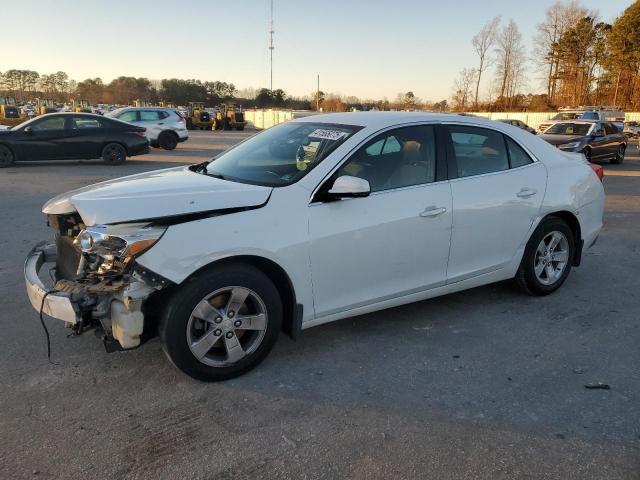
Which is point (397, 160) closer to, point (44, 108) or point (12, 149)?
point (12, 149)

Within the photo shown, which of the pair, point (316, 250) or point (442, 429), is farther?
point (316, 250)

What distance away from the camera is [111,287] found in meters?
3.03

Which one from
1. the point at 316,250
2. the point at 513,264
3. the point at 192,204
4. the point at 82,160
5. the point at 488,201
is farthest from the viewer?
the point at 82,160

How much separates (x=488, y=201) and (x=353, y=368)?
1744mm

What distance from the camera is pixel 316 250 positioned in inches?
134

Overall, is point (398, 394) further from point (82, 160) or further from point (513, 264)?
point (82, 160)

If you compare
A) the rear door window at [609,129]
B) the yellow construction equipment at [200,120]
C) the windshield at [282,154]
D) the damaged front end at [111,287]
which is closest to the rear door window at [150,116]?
the rear door window at [609,129]

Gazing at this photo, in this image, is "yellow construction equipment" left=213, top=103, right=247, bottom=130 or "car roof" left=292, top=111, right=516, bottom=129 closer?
"car roof" left=292, top=111, right=516, bottom=129

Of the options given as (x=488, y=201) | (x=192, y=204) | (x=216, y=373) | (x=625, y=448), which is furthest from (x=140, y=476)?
(x=488, y=201)

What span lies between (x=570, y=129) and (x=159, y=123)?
15.0 m

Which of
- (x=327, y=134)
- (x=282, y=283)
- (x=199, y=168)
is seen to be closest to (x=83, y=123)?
(x=199, y=168)

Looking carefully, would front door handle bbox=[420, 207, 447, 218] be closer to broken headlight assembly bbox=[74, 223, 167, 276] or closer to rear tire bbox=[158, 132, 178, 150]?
broken headlight assembly bbox=[74, 223, 167, 276]

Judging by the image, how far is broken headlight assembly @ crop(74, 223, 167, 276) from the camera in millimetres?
2961

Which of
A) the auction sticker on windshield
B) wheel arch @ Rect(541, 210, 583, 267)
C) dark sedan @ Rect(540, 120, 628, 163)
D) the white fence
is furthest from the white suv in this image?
wheel arch @ Rect(541, 210, 583, 267)
